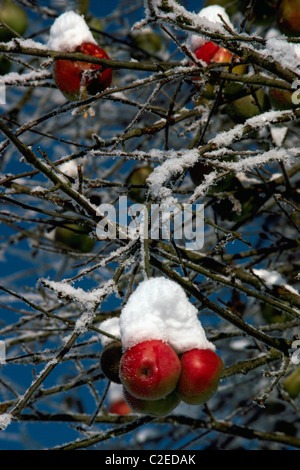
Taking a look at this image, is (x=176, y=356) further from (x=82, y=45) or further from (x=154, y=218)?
(x=82, y=45)

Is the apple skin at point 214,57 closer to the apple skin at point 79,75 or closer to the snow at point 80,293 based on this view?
the apple skin at point 79,75

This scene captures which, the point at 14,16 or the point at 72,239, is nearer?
the point at 14,16

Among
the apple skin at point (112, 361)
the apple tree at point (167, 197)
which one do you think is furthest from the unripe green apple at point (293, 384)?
the apple skin at point (112, 361)

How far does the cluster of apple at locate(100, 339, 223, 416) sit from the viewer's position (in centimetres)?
127

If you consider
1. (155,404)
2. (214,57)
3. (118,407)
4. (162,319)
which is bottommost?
(155,404)

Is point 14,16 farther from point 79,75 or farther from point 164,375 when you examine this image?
point 164,375

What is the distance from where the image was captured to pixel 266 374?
60.1 inches

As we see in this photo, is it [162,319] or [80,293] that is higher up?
[80,293]

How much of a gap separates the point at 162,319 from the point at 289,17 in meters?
1.61

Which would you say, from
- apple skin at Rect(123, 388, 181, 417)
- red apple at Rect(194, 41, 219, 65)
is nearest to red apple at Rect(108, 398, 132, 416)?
apple skin at Rect(123, 388, 181, 417)

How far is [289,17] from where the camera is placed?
223 centimetres

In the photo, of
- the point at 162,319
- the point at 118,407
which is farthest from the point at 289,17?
the point at 118,407

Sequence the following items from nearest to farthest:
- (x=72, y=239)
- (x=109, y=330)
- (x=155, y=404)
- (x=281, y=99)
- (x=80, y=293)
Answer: (x=155, y=404) → (x=80, y=293) → (x=109, y=330) → (x=281, y=99) → (x=72, y=239)
